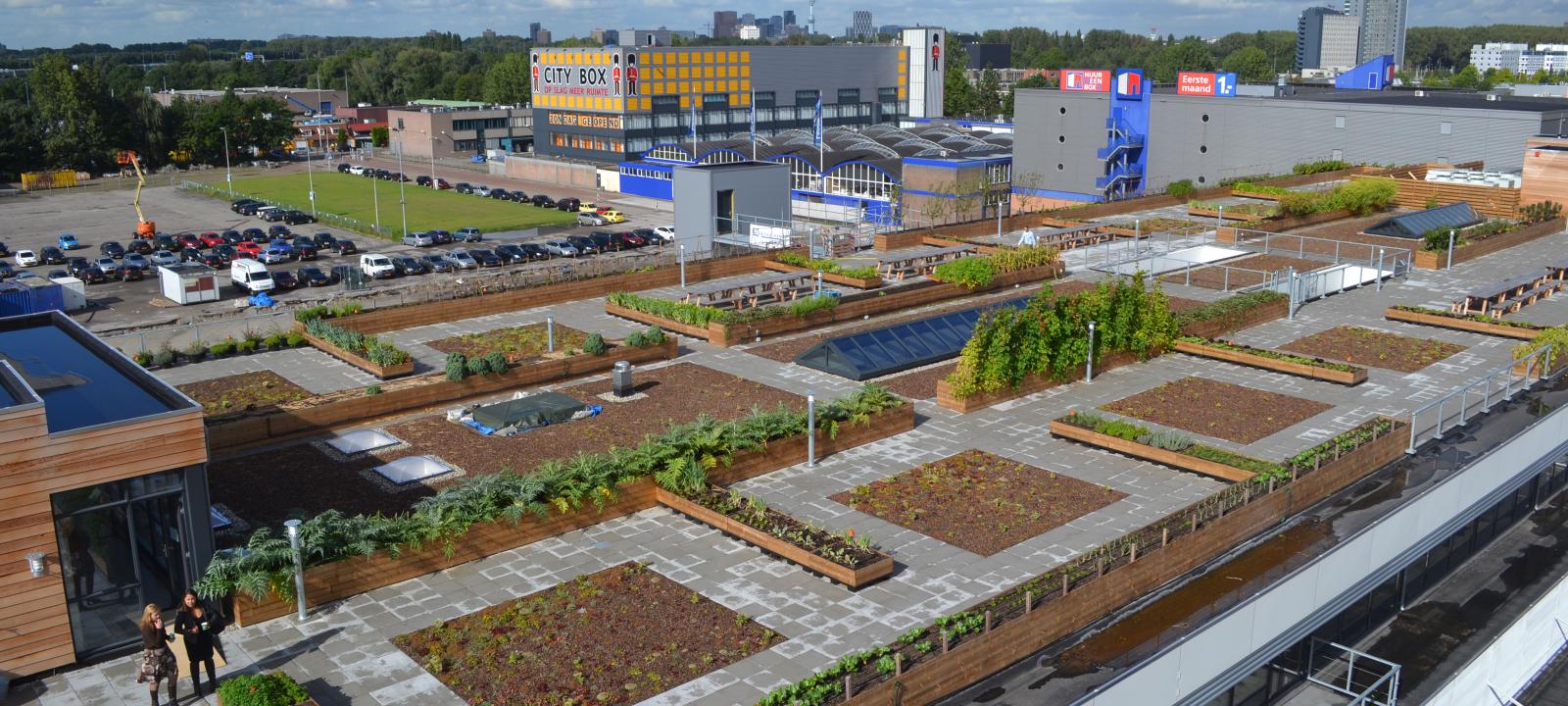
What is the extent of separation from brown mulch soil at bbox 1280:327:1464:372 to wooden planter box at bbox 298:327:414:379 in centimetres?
2054

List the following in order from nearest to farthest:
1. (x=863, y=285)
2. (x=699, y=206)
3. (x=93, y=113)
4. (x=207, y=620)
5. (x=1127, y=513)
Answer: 1. (x=207, y=620)
2. (x=1127, y=513)
3. (x=863, y=285)
4. (x=699, y=206)
5. (x=93, y=113)

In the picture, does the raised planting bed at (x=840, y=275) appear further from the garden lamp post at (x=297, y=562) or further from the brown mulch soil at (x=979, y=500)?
the garden lamp post at (x=297, y=562)

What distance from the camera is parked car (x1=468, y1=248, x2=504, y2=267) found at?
2302 inches

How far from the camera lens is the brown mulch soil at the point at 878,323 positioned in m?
28.9

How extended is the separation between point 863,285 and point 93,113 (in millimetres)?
92285

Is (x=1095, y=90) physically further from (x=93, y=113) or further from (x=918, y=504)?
(x=93, y=113)

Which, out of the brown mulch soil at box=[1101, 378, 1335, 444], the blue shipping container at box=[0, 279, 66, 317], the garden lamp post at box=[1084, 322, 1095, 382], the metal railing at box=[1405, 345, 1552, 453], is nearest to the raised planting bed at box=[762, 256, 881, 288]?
the garden lamp post at box=[1084, 322, 1095, 382]

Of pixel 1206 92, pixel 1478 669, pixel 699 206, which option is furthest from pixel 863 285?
pixel 1206 92

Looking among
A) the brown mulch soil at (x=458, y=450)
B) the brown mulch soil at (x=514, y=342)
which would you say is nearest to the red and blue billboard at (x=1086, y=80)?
the brown mulch soil at (x=514, y=342)

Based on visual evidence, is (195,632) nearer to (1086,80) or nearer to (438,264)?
(438,264)

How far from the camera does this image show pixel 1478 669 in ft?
53.0

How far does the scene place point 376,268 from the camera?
56.6 meters

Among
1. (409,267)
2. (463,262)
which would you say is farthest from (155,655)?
(409,267)

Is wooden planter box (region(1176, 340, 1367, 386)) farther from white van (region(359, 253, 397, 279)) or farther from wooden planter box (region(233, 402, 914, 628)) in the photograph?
white van (region(359, 253, 397, 279))
